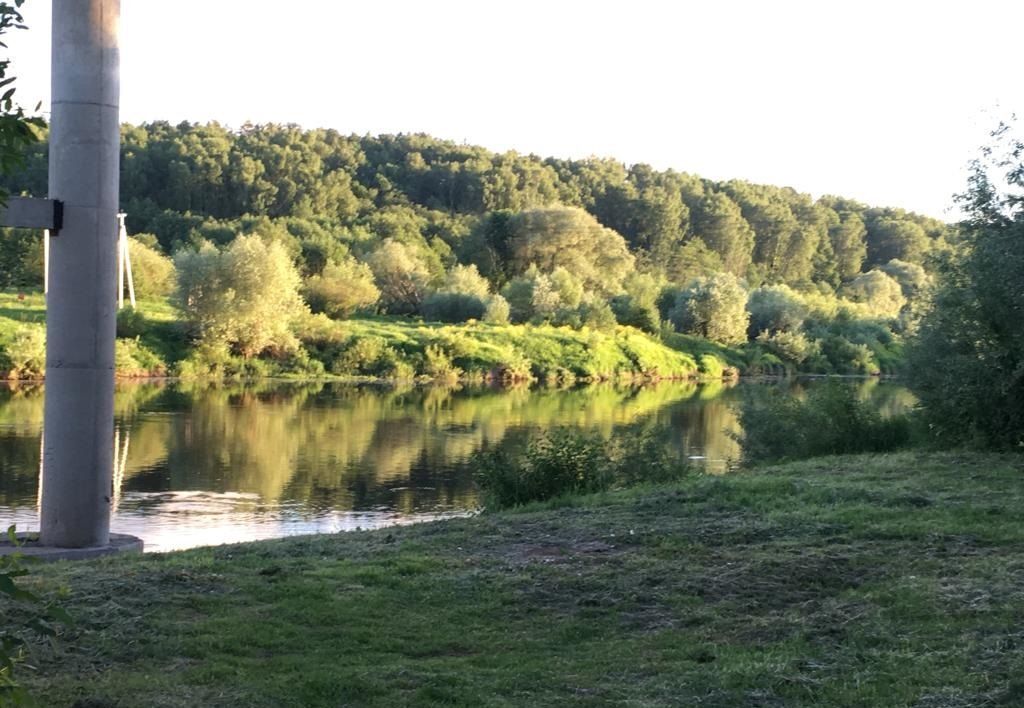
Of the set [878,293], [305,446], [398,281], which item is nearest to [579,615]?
[305,446]

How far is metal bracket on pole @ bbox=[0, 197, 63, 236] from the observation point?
848 centimetres

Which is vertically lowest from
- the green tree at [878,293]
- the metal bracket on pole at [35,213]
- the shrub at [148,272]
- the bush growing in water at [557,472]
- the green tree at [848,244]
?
the bush growing in water at [557,472]

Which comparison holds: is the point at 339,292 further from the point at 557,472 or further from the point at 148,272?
the point at 557,472

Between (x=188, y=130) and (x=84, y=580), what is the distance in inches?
3755

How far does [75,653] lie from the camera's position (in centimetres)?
548

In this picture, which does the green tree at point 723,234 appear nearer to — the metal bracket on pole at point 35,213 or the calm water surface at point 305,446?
the calm water surface at point 305,446

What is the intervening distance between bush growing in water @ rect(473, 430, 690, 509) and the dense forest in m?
21.6

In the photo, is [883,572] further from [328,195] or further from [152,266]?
[328,195]

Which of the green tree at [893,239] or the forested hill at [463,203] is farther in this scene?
the green tree at [893,239]

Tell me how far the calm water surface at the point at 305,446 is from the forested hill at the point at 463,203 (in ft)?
114

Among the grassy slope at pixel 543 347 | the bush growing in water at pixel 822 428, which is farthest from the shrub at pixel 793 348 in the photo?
the bush growing in water at pixel 822 428

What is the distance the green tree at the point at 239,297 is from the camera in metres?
47.8

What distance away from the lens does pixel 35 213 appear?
8.66m

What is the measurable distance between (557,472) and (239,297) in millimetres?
36808
